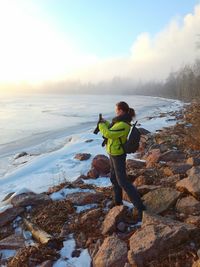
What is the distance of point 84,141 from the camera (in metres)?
18.5

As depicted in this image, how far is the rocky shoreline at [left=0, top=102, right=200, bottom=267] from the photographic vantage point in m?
5.02

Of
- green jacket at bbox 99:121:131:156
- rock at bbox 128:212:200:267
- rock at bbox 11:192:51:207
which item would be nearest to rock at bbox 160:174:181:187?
green jacket at bbox 99:121:131:156

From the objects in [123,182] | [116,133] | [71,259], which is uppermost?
[116,133]

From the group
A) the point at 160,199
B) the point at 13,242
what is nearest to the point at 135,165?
the point at 160,199

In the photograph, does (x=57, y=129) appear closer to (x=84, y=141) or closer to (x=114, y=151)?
(x=84, y=141)

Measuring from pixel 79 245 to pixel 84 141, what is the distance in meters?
12.7

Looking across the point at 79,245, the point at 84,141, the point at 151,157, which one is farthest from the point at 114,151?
the point at 84,141

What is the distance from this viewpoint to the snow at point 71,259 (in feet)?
17.7

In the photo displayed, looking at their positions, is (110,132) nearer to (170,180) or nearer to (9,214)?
(170,180)

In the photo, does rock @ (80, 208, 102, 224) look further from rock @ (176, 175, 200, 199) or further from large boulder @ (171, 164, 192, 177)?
large boulder @ (171, 164, 192, 177)

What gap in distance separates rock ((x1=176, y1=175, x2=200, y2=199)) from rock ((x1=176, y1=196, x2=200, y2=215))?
114 millimetres

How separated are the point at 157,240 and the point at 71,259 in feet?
4.81

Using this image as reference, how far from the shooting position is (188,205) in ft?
20.3

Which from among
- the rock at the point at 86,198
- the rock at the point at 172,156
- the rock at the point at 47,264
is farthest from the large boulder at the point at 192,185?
the rock at the point at 172,156
